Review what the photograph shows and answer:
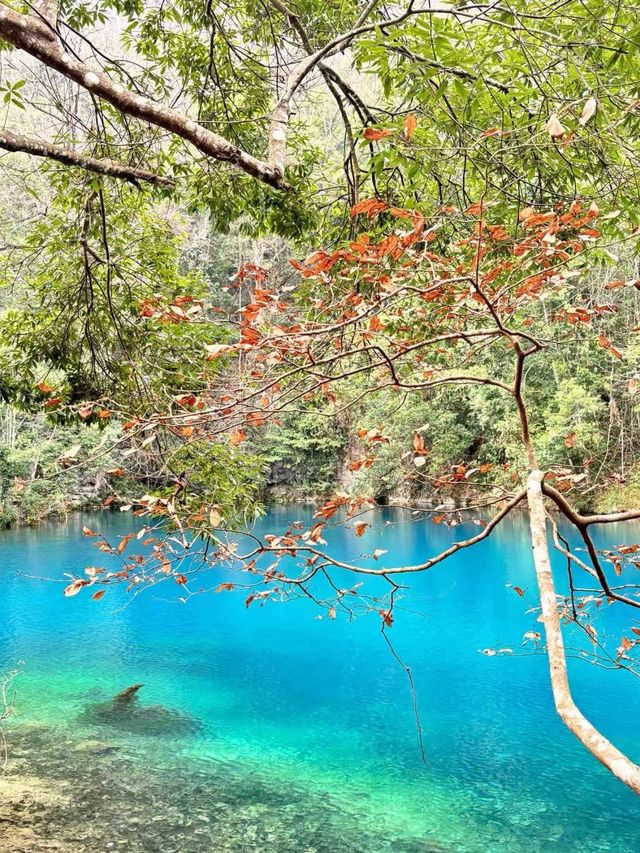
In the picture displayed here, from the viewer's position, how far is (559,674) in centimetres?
116

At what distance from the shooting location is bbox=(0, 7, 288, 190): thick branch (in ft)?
7.23

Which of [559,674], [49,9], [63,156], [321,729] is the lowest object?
[321,729]

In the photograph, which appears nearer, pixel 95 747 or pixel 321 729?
pixel 95 747

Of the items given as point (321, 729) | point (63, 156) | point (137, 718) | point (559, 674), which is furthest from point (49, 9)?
point (137, 718)

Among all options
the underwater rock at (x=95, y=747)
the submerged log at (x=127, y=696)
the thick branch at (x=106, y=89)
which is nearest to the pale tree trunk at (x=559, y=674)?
the thick branch at (x=106, y=89)

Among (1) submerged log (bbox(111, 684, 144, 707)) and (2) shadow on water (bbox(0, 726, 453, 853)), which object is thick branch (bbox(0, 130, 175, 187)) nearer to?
(2) shadow on water (bbox(0, 726, 453, 853))

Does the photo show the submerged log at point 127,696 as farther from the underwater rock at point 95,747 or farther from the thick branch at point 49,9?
the thick branch at point 49,9

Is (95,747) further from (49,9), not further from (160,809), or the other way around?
(49,9)

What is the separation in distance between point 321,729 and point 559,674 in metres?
6.15

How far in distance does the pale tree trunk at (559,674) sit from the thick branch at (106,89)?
167 cm

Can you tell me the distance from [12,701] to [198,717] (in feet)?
6.66

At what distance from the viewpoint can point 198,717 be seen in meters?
7.07

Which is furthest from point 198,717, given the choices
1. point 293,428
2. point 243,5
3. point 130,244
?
point 293,428

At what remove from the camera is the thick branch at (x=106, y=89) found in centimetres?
221
